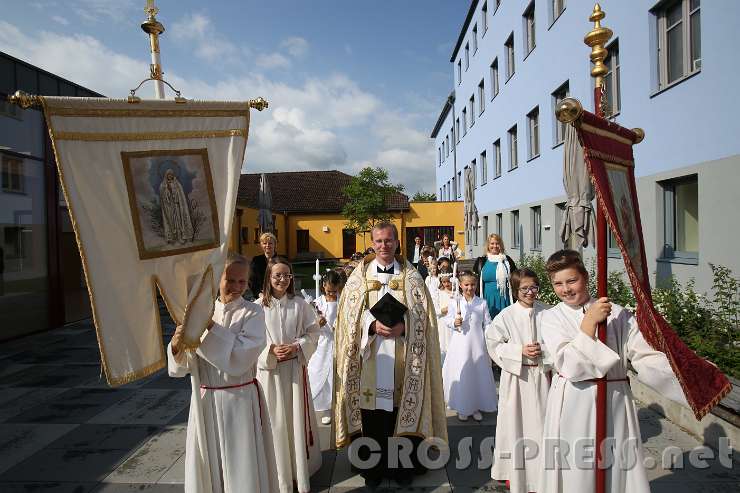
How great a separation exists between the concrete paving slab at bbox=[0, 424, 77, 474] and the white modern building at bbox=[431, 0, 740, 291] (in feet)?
29.7

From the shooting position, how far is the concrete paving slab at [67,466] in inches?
161

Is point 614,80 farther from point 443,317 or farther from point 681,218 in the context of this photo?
point 443,317

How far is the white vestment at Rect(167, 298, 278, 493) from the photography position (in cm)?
292

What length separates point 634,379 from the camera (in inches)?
228

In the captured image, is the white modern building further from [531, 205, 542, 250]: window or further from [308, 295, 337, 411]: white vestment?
[308, 295, 337, 411]: white vestment

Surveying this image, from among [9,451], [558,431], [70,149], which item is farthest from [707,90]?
[9,451]

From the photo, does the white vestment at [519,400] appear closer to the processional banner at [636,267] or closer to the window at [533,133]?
the processional banner at [636,267]

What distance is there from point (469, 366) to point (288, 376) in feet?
8.86

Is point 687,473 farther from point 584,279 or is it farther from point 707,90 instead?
point 707,90

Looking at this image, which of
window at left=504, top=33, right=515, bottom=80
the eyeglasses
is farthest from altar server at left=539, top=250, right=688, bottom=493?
window at left=504, top=33, right=515, bottom=80

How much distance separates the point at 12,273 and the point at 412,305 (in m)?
9.87

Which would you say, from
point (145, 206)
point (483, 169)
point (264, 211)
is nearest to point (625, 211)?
point (145, 206)

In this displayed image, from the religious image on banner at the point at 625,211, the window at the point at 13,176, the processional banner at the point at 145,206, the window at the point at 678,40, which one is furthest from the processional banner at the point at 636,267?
the window at the point at 13,176

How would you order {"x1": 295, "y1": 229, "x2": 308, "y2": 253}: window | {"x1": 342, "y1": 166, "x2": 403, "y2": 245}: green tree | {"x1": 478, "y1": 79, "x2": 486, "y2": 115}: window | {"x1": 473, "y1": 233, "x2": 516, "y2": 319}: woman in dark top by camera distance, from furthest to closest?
{"x1": 295, "y1": 229, "x2": 308, "y2": 253}: window < {"x1": 342, "y1": 166, "x2": 403, "y2": 245}: green tree < {"x1": 478, "y1": 79, "x2": 486, "y2": 115}: window < {"x1": 473, "y1": 233, "x2": 516, "y2": 319}: woman in dark top
